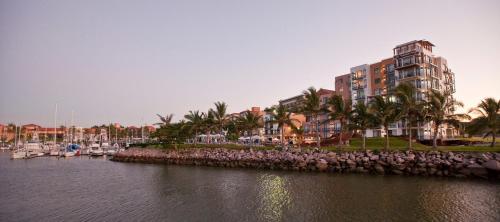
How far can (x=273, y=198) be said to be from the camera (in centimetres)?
2742

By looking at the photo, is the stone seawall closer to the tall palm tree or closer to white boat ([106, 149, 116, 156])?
the tall palm tree

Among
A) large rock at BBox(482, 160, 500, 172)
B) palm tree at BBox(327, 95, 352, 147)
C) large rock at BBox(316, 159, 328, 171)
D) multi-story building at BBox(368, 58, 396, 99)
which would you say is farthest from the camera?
multi-story building at BBox(368, 58, 396, 99)

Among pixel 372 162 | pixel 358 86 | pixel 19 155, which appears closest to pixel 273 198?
pixel 372 162

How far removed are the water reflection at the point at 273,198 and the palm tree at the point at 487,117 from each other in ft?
124

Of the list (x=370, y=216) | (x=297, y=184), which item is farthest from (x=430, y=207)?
(x=297, y=184)

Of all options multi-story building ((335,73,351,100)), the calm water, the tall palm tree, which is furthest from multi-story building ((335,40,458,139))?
the calm water

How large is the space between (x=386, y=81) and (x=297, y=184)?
2563 inches

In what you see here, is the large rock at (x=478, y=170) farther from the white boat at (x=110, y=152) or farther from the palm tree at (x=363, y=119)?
the white boat at (x=110, y=152)

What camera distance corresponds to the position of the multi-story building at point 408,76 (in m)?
79.3

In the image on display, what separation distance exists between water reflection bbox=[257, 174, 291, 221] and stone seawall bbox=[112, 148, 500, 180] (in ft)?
34.5

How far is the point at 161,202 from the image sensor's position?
2747 cm

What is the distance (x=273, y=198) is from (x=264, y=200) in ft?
3.49

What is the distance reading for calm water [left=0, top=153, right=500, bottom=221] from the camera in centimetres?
2172

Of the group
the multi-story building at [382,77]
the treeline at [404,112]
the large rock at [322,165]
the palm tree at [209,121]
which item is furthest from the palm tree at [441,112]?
the palm tree at [209,121]
